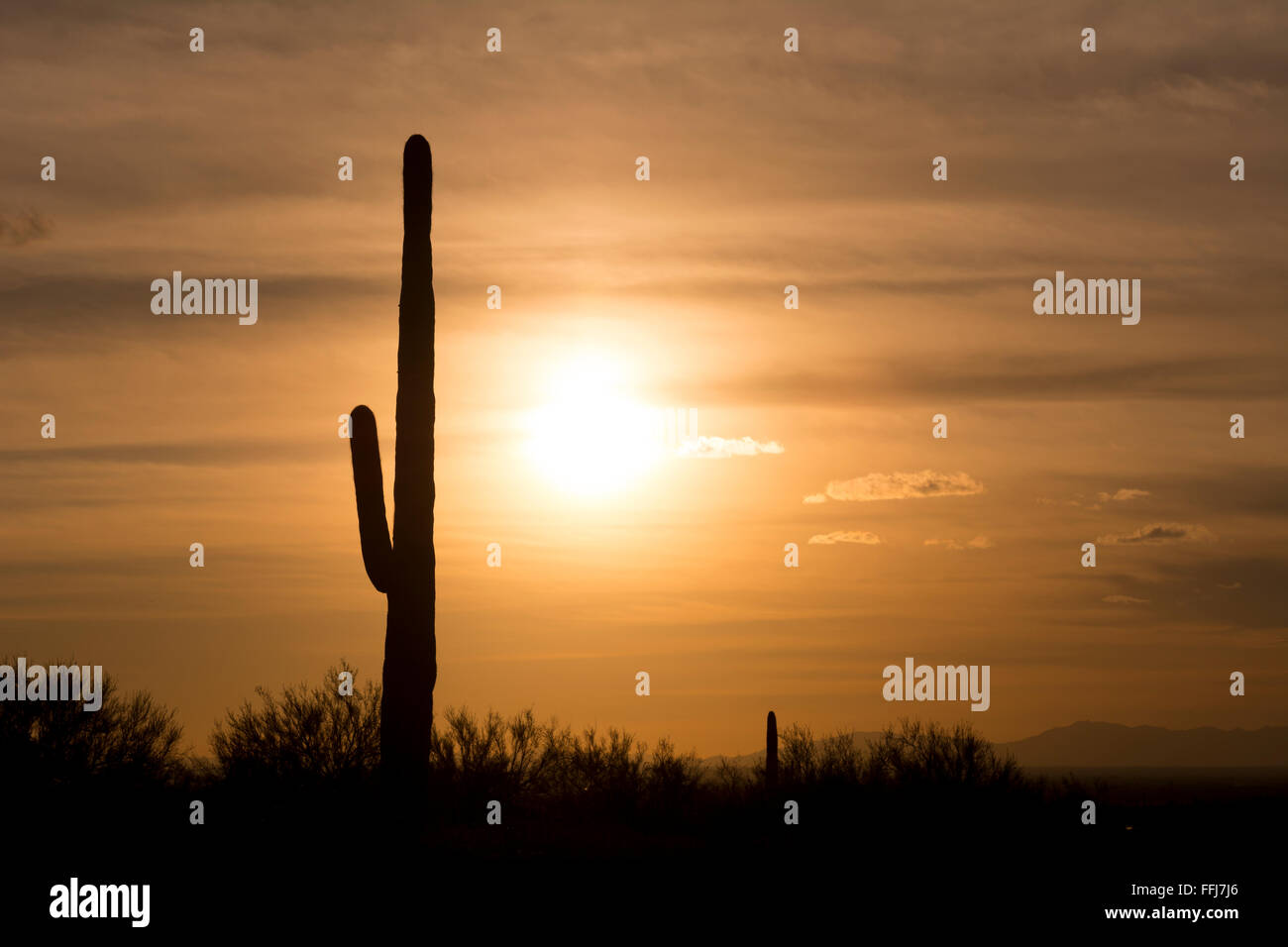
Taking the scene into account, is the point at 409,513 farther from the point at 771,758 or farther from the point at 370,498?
the point at 771,758

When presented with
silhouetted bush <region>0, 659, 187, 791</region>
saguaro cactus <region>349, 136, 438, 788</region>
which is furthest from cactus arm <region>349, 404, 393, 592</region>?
silhouetted bush <region>0, 659, 187, 791</region>

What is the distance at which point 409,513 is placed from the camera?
19625mm

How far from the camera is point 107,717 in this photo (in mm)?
34688

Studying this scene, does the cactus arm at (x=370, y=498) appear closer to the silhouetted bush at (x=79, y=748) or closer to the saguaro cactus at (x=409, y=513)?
the saguaro cactus at (x=409, y=513)

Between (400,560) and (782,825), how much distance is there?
19.1 metres

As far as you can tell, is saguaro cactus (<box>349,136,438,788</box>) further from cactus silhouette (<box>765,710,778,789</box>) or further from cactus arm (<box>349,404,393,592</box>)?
cactus silhouette (<box>765,710,778,789</box>)

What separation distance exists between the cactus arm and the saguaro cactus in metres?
0.01

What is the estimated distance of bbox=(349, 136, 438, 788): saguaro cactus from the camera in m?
19.0

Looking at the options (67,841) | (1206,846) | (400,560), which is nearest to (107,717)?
(67,841)

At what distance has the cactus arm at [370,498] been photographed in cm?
1883

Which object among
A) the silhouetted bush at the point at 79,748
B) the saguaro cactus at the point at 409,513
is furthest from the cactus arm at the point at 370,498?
the silhouetted bush at the point at 79,748
